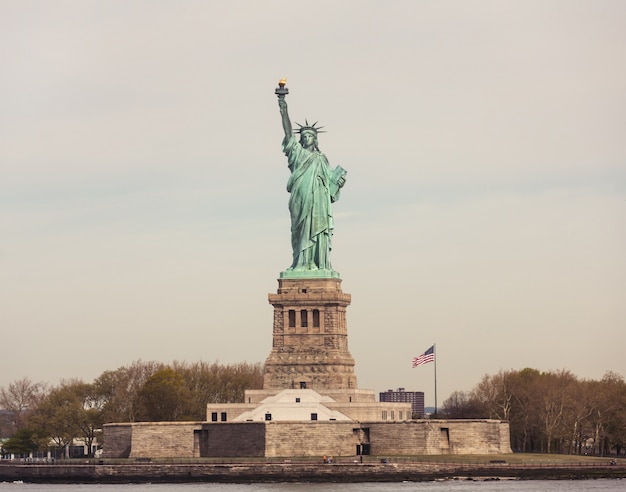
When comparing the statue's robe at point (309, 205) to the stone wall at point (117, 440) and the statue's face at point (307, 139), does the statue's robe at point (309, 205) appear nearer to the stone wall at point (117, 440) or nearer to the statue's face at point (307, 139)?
the statue's face at point (307, 139)

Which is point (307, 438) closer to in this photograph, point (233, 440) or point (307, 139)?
point (233, 440)

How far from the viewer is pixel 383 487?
293 ft

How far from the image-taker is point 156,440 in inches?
4028

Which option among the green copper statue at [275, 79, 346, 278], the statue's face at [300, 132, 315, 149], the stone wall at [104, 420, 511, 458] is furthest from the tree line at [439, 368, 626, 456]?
the statue's face at [300, 132, 315, 149]

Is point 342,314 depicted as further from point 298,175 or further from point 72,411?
point 72,411

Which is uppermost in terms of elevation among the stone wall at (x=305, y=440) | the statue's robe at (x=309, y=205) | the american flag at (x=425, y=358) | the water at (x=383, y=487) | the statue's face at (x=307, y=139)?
the statue's face at (x=307, y=139)

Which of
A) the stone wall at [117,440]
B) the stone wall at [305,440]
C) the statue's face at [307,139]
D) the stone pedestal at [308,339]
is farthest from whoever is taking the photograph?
the statue's face at [307,139]

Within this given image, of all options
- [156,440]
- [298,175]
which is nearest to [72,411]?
[156,440]

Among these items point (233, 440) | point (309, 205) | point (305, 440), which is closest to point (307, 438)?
point (305, 440)

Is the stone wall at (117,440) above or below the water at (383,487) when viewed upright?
above

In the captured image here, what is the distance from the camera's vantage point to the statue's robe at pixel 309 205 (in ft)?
358

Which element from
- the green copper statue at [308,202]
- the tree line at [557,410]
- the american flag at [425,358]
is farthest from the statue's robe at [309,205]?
the tree line at [557,410]

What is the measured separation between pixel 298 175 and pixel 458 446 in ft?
69.3

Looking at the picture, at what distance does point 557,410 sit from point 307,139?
25.3m
